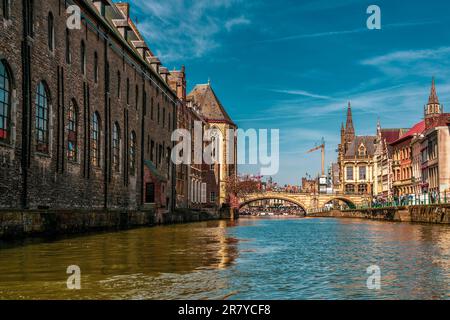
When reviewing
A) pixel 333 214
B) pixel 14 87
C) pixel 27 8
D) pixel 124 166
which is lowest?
pixel 333 214

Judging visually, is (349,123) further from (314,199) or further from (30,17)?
(30,17)

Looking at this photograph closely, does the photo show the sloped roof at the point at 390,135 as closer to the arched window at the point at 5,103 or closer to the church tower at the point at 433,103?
the church tower at the point at 433,103

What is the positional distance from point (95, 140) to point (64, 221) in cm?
1298

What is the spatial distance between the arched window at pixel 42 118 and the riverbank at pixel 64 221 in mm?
3720

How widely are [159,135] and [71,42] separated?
78.9ft

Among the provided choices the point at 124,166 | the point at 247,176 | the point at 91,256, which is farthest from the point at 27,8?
the point at 247,176

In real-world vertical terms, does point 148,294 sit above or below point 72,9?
below

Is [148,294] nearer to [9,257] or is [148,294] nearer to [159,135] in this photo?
[9,257]

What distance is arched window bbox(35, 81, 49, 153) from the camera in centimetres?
2664

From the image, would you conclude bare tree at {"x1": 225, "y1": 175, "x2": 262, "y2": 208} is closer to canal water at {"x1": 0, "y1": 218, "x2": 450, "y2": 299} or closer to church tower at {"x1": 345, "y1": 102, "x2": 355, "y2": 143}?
church tower at {"x1": 345, "y1": 102, "x2": 355, "y2": 143}

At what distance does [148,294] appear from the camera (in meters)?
9.16

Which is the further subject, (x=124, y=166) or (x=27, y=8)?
(x=124, y=166)

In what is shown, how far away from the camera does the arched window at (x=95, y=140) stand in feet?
116
